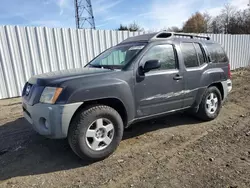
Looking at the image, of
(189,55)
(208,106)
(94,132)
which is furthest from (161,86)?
(208,106)

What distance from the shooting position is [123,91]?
3178 mm

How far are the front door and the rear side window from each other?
1254 mm

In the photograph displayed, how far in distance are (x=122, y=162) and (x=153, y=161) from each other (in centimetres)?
46

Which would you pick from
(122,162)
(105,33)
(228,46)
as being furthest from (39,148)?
(228,46)

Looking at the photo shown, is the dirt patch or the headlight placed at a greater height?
the headlight

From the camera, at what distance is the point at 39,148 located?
11.5 ft

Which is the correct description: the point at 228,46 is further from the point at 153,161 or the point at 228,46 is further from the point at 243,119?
the point at 153,161

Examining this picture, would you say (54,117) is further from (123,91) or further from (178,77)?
(178,77)

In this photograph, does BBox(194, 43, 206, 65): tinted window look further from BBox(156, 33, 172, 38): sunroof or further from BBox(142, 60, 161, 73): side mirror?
BBox(142, 60, 161, 73): side mirror

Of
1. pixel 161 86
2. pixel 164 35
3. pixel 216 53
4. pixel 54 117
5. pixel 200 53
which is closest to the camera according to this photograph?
pixel 54 117

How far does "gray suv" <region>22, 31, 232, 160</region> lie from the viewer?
2.80 meters

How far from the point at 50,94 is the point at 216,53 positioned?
3.90 meters

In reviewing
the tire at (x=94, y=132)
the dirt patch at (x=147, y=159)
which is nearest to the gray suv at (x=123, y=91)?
the tire at (x=94, y=132)

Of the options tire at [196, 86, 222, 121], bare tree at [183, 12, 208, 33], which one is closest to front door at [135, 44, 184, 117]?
tire at [196, 86, 222, 121]
